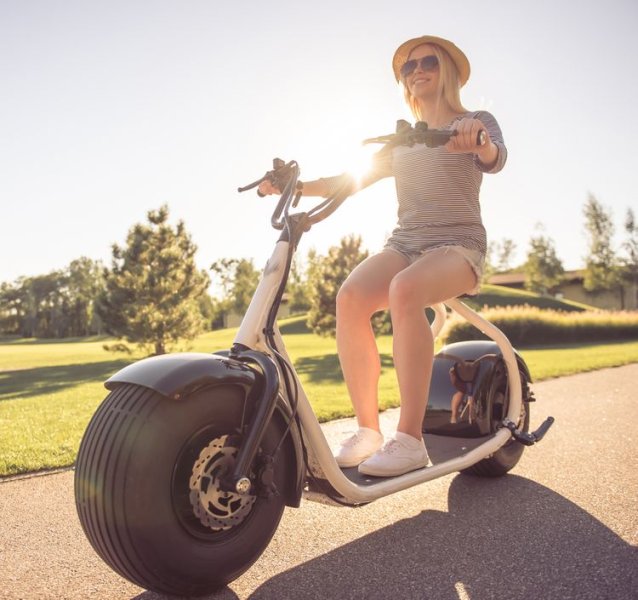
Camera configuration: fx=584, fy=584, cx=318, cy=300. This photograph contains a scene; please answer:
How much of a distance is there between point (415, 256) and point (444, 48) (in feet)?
3.71

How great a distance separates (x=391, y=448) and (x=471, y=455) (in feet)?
2.12

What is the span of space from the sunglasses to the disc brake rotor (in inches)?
89.0

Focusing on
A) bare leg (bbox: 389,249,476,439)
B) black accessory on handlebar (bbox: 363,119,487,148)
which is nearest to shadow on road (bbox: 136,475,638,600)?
bare leg (bbox: 389,249,476,439)

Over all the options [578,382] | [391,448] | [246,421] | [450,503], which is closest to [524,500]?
[450,503]

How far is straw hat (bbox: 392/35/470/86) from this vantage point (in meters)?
3.11

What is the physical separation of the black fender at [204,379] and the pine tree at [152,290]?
70.7ft

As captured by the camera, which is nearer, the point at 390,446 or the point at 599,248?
the point at 390,446

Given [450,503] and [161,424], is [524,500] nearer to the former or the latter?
[450,503]

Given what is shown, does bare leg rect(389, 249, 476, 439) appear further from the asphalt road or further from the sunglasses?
the sunglasses

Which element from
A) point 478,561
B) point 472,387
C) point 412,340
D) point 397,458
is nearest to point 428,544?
point 478,561

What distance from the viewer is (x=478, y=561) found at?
2.37 metres

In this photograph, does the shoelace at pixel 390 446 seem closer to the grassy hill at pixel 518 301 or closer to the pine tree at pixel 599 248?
the grassy hill at pixel 518 301

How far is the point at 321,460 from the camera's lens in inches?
86.0

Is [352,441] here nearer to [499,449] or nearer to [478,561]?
[478,561]
